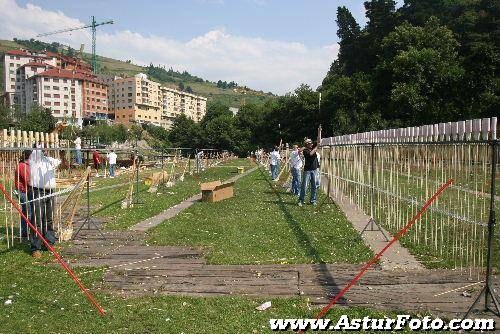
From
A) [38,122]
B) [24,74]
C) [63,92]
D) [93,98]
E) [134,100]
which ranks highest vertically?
[24,74]

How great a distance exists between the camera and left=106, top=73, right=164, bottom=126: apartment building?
6280 inches

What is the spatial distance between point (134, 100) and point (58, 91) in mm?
34305

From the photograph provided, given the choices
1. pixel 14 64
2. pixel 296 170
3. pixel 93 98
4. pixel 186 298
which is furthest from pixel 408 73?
pixel 14 64

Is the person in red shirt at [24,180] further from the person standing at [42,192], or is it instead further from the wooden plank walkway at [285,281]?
the wooden plank walkway at [285,281]

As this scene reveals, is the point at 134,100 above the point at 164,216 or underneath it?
above

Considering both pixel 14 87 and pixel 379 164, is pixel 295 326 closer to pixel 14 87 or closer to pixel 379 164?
pixel 379 164

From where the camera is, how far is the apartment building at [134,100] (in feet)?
523

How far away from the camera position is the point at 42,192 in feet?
30.5

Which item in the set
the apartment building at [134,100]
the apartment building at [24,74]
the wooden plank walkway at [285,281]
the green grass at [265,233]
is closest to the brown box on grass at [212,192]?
the green grass at [265,233]

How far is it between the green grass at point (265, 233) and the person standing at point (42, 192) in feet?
7.05

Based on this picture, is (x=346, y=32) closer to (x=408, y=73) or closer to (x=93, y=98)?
(x=408, y=73)

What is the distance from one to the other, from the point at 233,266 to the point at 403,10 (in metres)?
71.8

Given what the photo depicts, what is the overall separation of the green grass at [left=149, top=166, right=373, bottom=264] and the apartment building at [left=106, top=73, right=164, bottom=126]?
146393 millimetres

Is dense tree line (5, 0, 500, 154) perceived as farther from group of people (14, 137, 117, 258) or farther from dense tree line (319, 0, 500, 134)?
group of people (14, 137, 117, 258)
